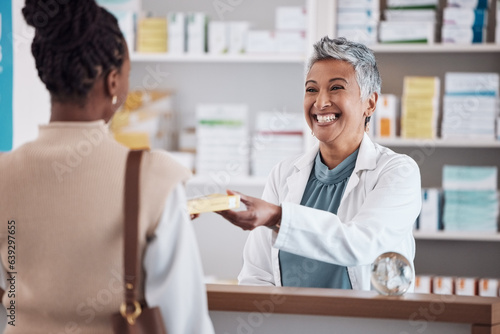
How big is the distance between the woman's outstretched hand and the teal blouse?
41 cm

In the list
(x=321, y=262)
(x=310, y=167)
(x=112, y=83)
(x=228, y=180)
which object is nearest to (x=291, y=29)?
(x=228, y=180)

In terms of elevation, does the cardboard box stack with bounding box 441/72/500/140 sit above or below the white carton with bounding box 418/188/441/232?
above

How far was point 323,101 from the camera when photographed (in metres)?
2.18

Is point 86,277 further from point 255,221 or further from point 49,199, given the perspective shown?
point 255,221

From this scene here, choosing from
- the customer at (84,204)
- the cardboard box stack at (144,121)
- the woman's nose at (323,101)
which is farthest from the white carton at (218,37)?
the customer at (84,204)

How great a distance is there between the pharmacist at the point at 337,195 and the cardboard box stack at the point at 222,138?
1.47 metres

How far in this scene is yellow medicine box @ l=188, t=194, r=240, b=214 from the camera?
1.50 metres

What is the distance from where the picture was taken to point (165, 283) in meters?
1.16

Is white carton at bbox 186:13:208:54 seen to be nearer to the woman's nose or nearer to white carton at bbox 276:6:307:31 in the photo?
white carton at bbox 276:6:307:31

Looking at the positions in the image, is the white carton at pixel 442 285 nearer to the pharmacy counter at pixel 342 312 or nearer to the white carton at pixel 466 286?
the white carton at pixel 466 286

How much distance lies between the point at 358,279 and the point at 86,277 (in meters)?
1.02

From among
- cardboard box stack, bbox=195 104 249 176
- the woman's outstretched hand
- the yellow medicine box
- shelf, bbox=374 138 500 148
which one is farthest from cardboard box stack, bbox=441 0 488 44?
the yellow medicine box

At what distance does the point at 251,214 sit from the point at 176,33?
241cm

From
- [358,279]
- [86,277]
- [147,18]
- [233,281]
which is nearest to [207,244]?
[233,281]
